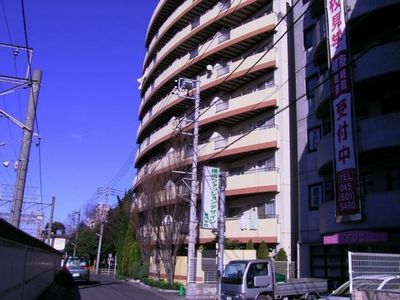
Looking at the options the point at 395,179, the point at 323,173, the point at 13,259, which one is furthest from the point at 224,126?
the point at 13,259

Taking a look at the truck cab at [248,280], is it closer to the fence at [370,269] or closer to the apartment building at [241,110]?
the fence at [370,269]

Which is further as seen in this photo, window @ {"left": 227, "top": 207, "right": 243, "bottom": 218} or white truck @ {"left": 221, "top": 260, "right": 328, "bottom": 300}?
window @ {"left": 227, "top": 207, "right": 243, "bottom": 218}

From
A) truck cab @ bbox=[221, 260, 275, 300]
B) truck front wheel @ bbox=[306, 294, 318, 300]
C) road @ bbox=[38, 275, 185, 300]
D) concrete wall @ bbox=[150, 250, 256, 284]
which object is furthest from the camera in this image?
concrete wall @ bbox=[150, 250, 256, 284]

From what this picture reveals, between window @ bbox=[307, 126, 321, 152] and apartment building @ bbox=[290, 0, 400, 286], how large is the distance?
0.19ft

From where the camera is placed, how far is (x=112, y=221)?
248ft

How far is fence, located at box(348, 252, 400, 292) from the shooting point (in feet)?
44.1

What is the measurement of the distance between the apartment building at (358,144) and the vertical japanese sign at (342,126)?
68 mm

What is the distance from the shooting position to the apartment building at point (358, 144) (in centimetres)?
2041

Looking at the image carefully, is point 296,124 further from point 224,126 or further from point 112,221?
point 112,221

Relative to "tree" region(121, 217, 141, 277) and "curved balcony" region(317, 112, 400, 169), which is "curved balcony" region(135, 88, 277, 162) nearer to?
"curved balcony" region(317, 112, 400, 169)

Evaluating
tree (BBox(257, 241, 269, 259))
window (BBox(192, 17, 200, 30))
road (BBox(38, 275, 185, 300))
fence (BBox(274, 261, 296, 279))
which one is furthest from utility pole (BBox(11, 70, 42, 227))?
window (BBox(192, 17, 200, 30))

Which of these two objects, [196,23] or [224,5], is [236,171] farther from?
[196,23]

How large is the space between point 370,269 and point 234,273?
7.40 m

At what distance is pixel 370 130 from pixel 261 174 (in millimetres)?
12805
